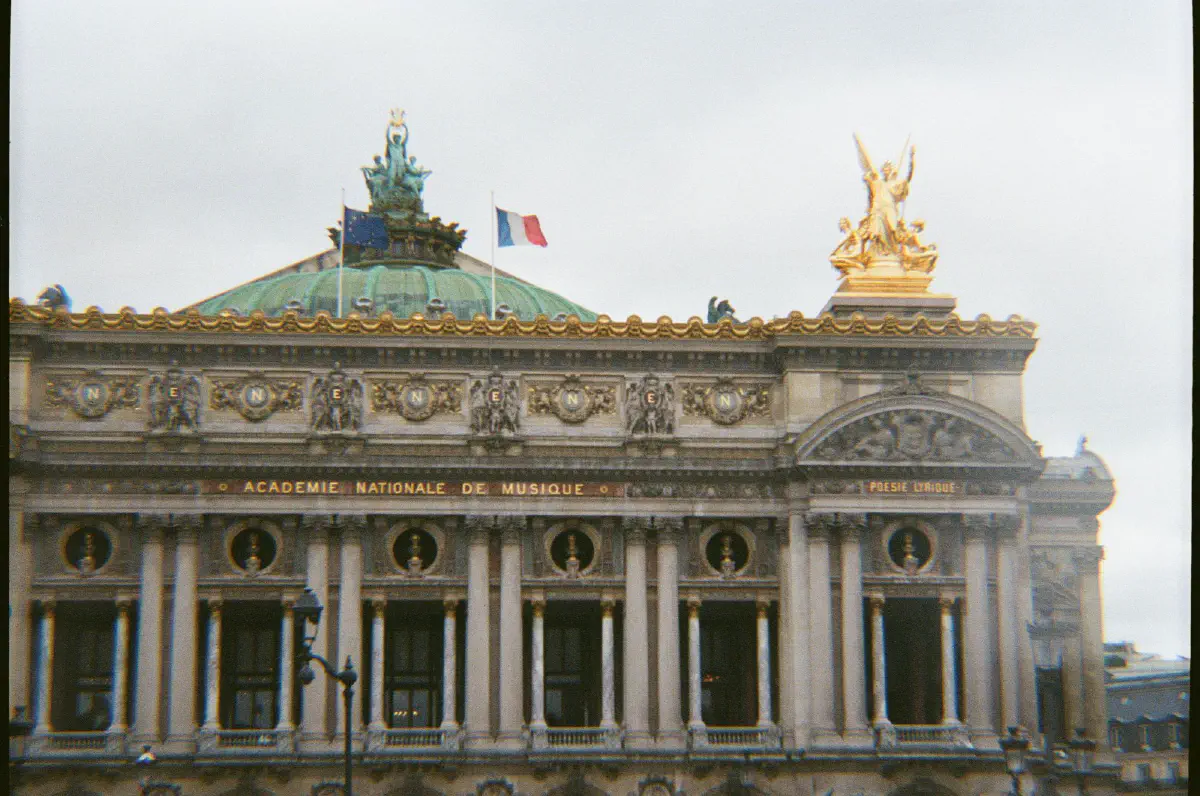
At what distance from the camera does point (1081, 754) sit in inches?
1907

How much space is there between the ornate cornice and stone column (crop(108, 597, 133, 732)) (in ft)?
26.9

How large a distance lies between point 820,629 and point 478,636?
32.4ft

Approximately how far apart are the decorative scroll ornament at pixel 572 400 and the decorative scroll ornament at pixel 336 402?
202 inches

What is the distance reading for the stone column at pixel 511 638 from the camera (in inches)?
1850

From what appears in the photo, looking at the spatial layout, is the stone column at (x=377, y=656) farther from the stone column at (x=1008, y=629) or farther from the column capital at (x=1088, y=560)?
the column capital at (x=1088, y=560)

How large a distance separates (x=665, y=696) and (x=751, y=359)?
34.3 ft

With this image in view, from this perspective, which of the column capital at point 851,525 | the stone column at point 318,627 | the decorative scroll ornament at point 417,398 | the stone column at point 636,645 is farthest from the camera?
the decorative scroll ornament at point 417,398

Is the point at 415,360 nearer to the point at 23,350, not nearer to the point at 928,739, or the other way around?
the point at 23,350

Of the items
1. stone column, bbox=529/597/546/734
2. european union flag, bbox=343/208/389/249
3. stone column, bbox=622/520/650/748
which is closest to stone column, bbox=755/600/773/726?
stone column, bbox=622/520/650/748

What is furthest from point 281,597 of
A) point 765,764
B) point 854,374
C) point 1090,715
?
point 1090,715

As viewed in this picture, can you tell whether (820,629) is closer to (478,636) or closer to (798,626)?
(798,626)

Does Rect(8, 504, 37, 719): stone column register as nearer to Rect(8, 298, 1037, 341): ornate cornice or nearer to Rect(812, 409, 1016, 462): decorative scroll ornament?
Rect(8, 298, 1037, 341): ornate cornice

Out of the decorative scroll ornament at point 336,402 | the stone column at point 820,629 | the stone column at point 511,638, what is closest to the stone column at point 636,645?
the stone column at point 511,638

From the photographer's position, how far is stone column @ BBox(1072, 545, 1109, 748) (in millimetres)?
49469
